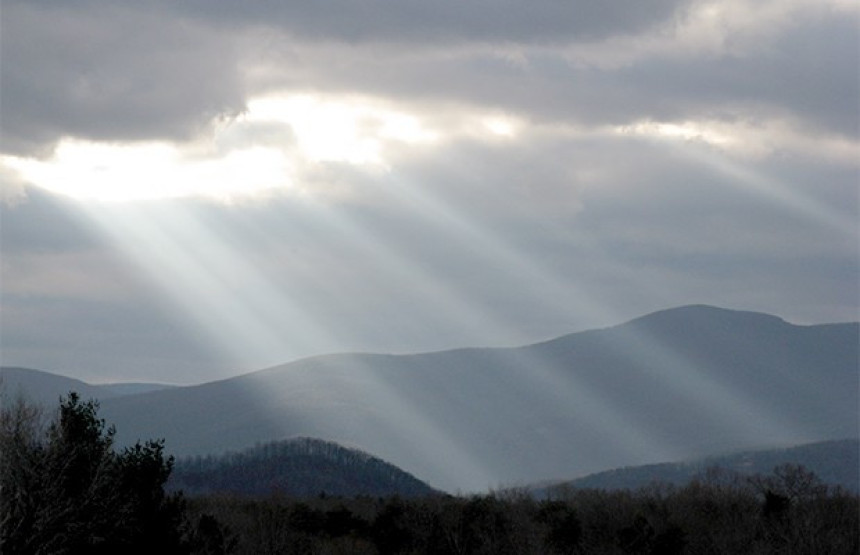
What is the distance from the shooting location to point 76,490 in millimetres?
40344

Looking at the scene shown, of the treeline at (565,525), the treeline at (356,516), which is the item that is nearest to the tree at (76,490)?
the treeline at (356,516)

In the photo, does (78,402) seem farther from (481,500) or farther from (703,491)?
(703,491)

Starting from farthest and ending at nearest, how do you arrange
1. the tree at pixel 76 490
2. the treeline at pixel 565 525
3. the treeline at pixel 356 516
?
the treeline at pixel 565 525, the treeline at pixel 356 516, the tree at pixel 76 490

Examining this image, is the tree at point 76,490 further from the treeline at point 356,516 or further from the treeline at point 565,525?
the treeline at point 565,525

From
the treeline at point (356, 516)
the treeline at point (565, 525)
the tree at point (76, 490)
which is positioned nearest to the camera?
the tree at point (76, 490)

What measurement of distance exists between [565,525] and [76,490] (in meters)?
55.9

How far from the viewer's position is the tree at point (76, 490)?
37781 mm

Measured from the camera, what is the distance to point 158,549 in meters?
44.4

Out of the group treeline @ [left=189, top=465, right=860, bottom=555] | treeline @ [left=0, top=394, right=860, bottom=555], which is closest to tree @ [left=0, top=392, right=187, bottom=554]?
treeline @ [left=0, top=394, right=860, bottom=555]

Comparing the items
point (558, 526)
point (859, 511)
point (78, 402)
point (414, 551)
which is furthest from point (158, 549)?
point (859, 511)

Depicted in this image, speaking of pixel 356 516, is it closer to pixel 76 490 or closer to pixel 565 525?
pixel 565 525

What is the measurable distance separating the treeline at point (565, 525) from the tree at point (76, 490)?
3085 cm

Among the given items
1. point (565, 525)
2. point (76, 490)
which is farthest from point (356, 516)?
point (76, 490)

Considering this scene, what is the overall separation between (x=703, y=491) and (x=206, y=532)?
180 ft
